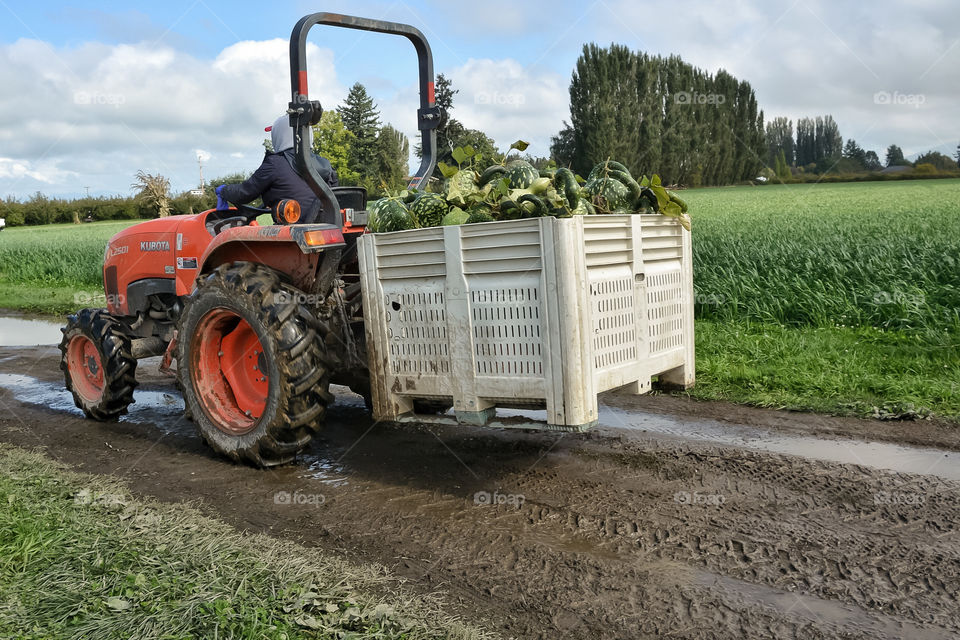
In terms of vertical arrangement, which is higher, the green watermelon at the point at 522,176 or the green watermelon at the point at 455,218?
the green watermelon at the point at 522,176

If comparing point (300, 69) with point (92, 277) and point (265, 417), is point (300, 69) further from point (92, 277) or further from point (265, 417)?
point (92, 277)

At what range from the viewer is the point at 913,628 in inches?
104

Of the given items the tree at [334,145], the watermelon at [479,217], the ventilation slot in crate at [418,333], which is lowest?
the ventilation slot in crate at [418,333]

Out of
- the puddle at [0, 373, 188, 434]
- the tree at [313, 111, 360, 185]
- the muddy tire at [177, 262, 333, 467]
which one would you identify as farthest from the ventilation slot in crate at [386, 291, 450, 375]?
the tree at [313, 111, 360, 185]

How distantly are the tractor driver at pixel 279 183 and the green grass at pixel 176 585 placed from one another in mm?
2022

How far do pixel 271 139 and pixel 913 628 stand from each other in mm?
4263

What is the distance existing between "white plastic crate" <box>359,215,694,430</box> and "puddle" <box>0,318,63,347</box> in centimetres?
772

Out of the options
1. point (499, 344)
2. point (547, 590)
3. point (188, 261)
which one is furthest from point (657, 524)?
point (188, 261)

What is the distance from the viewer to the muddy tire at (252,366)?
4266mm

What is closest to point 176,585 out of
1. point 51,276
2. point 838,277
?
point 838,277

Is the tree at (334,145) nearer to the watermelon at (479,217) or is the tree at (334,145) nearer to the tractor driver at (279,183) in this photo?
the tractor driver at (279,183)

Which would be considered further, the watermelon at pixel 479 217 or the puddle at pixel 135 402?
the puddle at pixel 135 402

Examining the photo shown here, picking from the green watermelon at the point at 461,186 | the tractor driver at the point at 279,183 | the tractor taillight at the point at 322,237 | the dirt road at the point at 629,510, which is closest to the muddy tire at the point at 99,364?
the dirt road at the point at 629,510

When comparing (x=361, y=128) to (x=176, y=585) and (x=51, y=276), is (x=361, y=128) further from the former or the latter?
(x=176, y=585)
